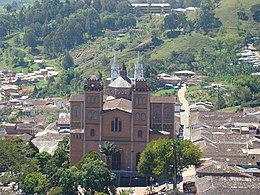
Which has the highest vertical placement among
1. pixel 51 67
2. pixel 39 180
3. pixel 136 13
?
pixel 136 13

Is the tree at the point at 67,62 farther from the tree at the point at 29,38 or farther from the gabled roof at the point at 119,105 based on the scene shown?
the gabled roof at the point at 119,105

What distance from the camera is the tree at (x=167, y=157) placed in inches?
2256

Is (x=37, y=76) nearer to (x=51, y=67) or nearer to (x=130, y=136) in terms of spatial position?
(x=51, y=67)

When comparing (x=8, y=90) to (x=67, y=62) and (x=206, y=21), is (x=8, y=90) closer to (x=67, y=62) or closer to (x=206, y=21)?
(x=67, y=62)

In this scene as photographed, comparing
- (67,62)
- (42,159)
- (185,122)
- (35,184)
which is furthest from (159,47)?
(35,184)

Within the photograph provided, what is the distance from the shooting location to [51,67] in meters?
129

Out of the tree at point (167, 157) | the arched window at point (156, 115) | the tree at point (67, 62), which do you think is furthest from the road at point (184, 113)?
the tree at point (67, 62)

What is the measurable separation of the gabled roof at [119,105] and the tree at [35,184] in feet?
37.8

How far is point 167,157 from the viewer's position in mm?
57312

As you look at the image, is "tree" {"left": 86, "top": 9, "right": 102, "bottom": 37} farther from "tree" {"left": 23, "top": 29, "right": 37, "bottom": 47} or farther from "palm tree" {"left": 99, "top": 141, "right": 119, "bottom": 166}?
"palm tree" {"left": 99, "top": 141, "right": 119, "bottom": 166}

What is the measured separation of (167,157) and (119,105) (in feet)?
34.0

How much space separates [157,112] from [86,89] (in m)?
6.60

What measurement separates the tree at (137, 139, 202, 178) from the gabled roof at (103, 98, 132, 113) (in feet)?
25.2

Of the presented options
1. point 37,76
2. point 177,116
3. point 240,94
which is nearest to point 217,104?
point 240,94
